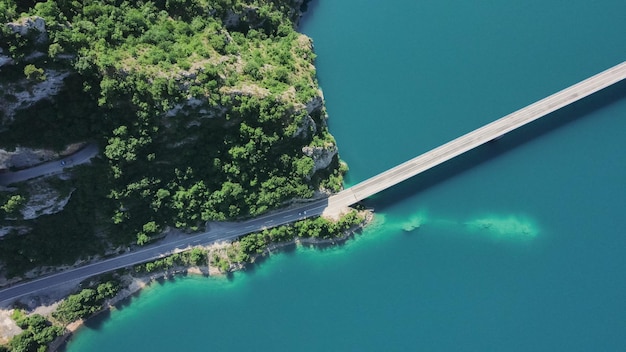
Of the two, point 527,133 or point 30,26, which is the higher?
point 30,26

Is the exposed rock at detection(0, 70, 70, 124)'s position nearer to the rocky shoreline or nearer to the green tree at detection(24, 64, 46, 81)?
the green tree at detection(24, 64, 46, 81)

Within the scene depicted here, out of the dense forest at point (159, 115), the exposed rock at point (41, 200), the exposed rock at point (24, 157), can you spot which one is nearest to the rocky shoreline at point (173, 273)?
the dense forest at point (159, 115)

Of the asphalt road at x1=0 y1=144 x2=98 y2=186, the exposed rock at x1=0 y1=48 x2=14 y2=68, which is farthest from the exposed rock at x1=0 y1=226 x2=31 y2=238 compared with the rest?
the exposed rock at x1=0 y1=48 x2=14 y2=68

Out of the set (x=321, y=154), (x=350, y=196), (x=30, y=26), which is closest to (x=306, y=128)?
(x=321, y=154)

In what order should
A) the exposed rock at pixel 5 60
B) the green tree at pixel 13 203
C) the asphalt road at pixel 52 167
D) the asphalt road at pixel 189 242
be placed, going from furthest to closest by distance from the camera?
the asphalt road at pixel 189 242, the asphalt road at pixel 52 167, the green tree at pixel 13 203, the exposed rock at pixel 5 60

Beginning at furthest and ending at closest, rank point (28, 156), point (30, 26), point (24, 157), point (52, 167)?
point (52, 167) < point (28, 156) < point (24, 157) < point (30, 26)

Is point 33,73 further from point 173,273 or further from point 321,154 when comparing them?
point 321,154

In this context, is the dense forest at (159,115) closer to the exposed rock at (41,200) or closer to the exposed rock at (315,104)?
the exposed rock at (315,104)
